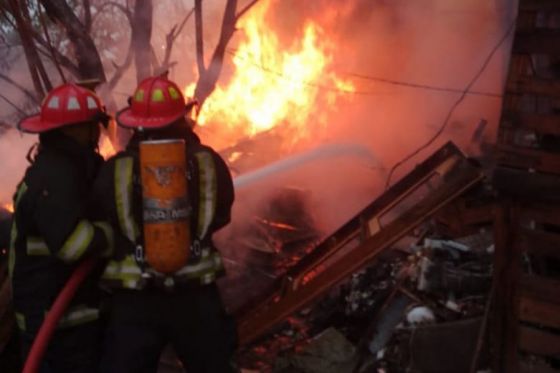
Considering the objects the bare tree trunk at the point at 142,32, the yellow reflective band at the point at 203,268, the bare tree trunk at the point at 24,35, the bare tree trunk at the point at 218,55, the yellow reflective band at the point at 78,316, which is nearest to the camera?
the yellow reflective band at the point at 203,268

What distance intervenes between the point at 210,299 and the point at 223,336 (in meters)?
0.23

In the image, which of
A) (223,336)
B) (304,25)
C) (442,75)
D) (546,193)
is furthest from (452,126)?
(223,336)

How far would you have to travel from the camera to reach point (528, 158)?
3762 mm

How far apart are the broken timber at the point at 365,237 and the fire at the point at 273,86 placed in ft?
22.7

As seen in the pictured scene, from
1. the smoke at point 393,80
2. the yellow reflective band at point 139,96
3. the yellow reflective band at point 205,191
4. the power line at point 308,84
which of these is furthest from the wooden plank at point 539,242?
the power line at point 308,84

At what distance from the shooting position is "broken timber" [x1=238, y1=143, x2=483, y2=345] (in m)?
4.32

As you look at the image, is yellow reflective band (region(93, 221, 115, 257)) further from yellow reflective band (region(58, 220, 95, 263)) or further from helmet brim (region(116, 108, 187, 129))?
helmet brim (region(116, 108, 187, 129))

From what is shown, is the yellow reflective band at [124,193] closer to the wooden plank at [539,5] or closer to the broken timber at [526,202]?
the broken timber at [526,202]

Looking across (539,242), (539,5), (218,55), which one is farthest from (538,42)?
(218,55)

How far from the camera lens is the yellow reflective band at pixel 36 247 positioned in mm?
3172

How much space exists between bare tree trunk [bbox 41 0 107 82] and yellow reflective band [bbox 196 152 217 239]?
4.66m

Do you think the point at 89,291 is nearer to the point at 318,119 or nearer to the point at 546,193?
the point at 546,193

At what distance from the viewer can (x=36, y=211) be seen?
2973 millimetres

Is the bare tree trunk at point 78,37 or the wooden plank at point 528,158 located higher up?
the bare tree trunk at point 78,37
